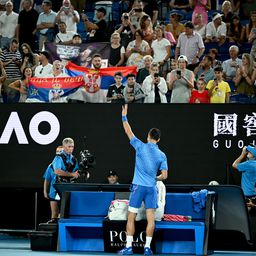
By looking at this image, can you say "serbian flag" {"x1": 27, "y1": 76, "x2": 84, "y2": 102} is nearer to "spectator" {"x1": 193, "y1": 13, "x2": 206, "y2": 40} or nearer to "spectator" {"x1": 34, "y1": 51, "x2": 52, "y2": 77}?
"spectator" {"x1": 34, "y1": 51, "x2": 52, "y2": 77}

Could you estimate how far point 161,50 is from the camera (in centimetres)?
1938

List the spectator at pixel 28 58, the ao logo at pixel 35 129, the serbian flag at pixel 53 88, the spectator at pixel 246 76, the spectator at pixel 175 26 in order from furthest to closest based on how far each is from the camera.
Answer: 1. the spectator at pixel 175 26
2. the spectator at pixel 28 58
3. the ao logo at pixel 35 129
4. the serbian flag at pixel 53 88
5. the spectator at pixel 246 76

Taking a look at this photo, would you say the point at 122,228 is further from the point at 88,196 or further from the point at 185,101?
the point at 185,101

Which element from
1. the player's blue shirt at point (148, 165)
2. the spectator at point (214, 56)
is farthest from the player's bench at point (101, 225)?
the spectator at point (214, 56)

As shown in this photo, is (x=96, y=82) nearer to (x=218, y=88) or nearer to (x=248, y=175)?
(x=218, y=88)

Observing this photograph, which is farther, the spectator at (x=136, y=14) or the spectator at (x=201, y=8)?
the spectator at (x=201, y=8)

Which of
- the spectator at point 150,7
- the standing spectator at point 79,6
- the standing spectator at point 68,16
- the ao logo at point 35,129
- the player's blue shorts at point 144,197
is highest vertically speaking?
the standing spectator at point 79,6

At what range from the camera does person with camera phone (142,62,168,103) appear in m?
17.7

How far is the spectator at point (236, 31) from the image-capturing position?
801 inches

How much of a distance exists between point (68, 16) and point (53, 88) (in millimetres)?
3233

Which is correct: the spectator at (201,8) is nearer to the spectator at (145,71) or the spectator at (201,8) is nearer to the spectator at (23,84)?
the spectator at (145,71)

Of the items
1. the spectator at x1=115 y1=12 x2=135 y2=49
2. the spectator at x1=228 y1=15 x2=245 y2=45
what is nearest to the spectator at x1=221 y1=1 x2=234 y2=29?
the spectator at x1=228 y1=15 x2=245 y2=45

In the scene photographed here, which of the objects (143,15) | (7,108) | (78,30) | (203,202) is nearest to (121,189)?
(203,202)

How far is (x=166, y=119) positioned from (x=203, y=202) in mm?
4074
